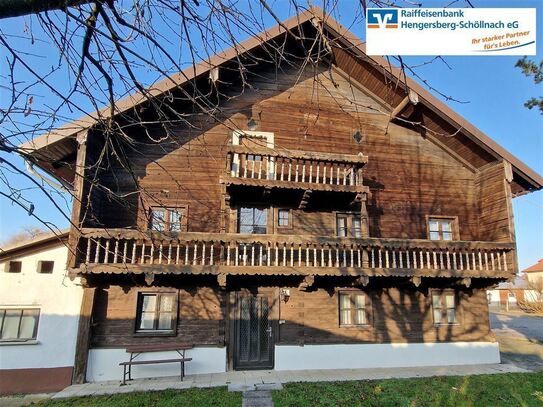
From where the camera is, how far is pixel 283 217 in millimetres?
11867

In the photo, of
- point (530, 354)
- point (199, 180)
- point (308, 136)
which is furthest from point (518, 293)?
point (199, 180)

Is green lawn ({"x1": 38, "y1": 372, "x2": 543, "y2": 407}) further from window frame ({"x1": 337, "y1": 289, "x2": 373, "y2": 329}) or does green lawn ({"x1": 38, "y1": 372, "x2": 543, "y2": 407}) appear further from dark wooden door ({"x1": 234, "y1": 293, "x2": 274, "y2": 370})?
window frame ({"x1": 337, "y1": 289, "x2": 373, "y2": 329})

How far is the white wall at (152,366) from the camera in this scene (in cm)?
997

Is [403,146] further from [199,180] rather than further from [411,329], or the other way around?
[199,180]

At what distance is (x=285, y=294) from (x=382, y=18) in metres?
9.03

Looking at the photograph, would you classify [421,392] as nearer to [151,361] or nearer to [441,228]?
[441,228]

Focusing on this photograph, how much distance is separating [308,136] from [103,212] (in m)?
6.93

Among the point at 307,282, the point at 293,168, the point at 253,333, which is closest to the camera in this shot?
the point at 307,282

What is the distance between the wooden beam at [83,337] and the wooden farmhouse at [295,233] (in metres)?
0.03

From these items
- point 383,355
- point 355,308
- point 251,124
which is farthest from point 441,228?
point 251,124

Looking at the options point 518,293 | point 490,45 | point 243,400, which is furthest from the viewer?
point 518,293

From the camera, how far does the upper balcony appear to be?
10398 millimetres

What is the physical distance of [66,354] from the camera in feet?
32.0

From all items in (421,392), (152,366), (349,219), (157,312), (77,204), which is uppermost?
(349,219)
